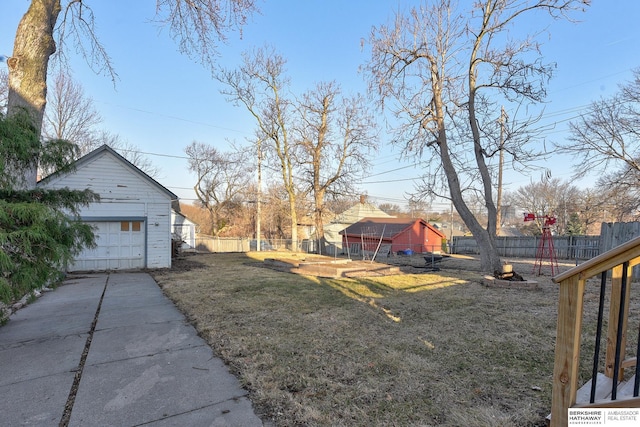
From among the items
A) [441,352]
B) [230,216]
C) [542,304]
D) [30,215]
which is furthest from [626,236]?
[230,216]

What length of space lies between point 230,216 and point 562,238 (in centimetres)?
3207

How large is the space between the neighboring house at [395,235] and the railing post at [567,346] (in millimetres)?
20606

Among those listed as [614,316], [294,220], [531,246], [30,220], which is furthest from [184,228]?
[614,316]

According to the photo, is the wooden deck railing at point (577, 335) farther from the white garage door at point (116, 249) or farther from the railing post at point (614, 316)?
the white garage door at point (116, 249)

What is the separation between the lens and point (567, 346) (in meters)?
1.77

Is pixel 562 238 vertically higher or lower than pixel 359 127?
lower

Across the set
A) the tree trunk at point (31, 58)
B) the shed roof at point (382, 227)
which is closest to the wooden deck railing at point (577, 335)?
the tree trunk at point (31, 58)

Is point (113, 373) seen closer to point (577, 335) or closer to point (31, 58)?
point (577, 335)

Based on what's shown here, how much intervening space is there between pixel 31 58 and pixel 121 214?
22.4ft

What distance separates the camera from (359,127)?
21312 mm

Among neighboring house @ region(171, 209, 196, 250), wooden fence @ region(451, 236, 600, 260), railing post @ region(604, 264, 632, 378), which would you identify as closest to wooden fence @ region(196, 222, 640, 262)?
wooden fence @ region(451, 236, 600, 260)

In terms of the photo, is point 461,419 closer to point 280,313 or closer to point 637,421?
point 637,421

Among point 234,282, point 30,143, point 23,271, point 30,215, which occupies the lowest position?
point 234,282

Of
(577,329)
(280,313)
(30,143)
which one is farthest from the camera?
(280,313)
